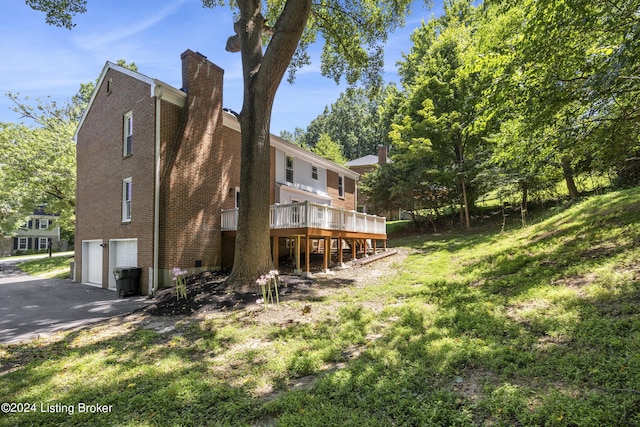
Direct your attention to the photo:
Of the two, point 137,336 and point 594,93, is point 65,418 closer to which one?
point 137,336

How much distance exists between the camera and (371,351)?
445 centimetres

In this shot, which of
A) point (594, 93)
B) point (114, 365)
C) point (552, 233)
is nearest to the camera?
point (114, 365)

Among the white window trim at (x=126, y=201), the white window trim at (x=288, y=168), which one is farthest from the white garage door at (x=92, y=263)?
the white window trim at (x=288, y=168)

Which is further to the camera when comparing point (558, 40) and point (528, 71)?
point (528, 71)

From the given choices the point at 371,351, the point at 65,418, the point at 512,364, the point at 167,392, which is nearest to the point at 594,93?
the point at 512,364

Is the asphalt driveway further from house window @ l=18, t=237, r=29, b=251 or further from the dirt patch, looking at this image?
house window @ l=18, t=237, r=29, b=251

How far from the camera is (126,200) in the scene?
1213cm

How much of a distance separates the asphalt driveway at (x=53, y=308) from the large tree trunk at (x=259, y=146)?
132 inches

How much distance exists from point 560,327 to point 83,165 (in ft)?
61.1

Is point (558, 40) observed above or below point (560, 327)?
above

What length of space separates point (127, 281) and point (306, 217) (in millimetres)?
6206

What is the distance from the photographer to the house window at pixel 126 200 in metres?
12.0

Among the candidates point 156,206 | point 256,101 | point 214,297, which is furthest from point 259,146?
point 156,206

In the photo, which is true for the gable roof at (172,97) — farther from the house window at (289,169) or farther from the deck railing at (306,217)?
the deck railing at (306,217)
